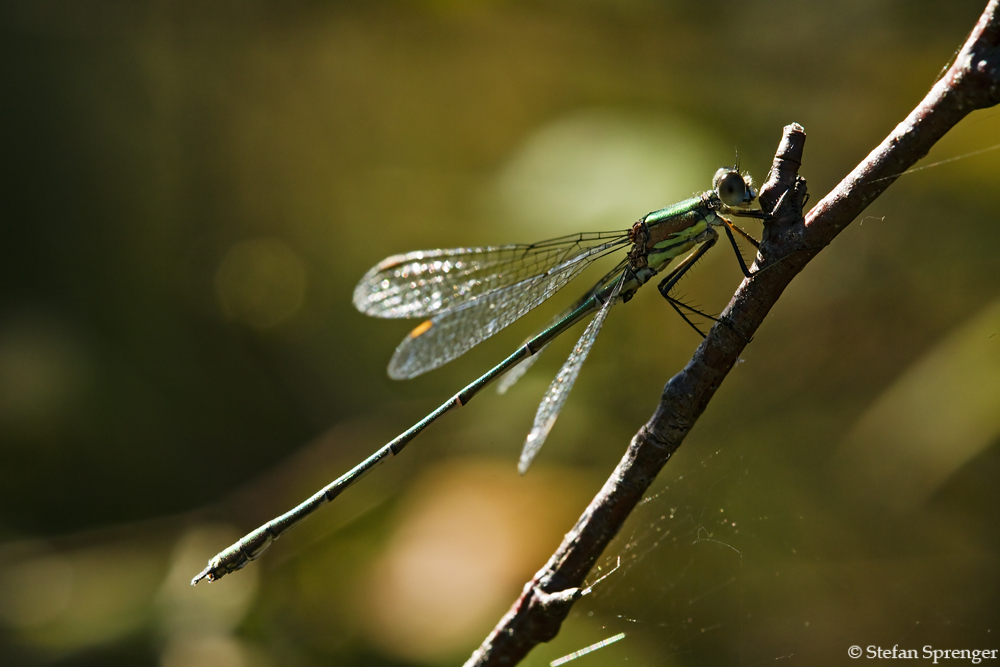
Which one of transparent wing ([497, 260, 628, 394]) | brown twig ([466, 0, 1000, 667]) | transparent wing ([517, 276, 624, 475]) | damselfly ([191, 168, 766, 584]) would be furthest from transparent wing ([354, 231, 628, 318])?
brown twig ([466, 0, 1000, 667])

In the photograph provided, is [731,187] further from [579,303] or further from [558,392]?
[558,392]

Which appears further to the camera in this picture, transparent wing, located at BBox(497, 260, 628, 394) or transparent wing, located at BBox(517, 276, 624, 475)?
transparent wing, located at BBox(497, 260, 628, 394)

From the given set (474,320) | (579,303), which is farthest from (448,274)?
(579,303)

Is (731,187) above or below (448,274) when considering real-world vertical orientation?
below

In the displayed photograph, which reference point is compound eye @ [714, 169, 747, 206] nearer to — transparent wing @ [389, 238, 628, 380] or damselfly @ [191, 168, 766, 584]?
damselfly @ [191, 168, 766, 584]

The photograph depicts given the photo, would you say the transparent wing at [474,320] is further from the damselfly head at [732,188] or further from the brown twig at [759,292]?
the brown twig at [759,292]

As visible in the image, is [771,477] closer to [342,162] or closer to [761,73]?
[761,73]

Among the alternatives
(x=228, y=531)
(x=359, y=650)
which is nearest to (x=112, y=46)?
(x=228, y=531)
